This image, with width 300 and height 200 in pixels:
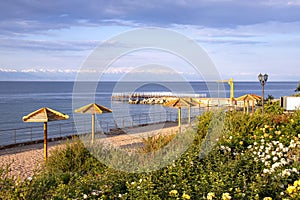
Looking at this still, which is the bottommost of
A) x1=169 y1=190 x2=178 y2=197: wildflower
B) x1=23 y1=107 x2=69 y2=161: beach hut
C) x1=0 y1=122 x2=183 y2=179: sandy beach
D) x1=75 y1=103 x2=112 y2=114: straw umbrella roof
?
x1=0 y1=122 x2=183 y2=179: sandy beach

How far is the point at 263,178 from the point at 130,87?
5.58m

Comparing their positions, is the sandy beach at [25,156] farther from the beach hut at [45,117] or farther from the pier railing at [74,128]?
the pier railing at [74,128]

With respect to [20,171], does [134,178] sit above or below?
above

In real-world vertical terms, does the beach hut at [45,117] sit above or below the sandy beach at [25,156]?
above

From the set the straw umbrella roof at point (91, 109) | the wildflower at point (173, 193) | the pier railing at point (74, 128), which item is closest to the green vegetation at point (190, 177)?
the wildflower at point (173, 193)

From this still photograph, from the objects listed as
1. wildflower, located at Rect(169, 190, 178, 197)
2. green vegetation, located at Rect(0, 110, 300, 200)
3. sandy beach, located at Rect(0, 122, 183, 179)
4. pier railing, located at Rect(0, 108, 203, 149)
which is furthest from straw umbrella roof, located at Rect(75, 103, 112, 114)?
wildflower, located at Rect(169, 190, 178, 197)

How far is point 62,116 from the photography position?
12.7 m

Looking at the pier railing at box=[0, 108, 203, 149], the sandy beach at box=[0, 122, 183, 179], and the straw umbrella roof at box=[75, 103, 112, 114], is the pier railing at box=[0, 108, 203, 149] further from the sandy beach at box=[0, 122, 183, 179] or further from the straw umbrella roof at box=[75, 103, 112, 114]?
the straw umbrella roof at box=[75, 103, 112, 114]

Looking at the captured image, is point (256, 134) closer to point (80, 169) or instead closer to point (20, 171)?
point (80, 169)

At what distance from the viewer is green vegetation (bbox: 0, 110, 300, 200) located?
4793mm

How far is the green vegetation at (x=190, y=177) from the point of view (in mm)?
4793

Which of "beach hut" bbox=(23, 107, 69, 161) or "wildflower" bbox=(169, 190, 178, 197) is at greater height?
"beach hut" bbox=(23, 107, 69, 161)

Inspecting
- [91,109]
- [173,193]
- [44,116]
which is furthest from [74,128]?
[173,193]

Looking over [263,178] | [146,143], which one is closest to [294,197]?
[263,178]
